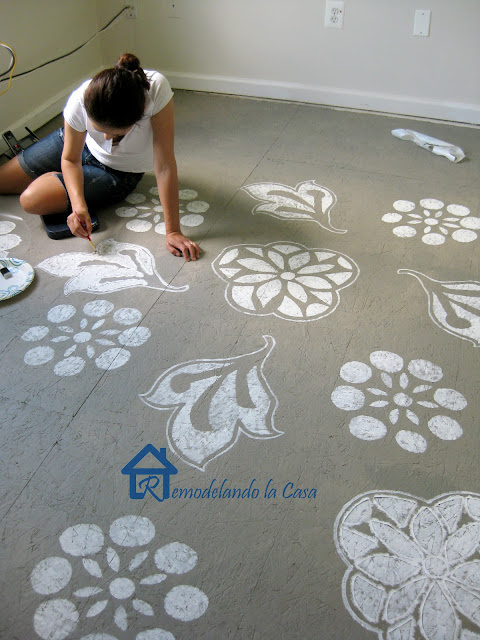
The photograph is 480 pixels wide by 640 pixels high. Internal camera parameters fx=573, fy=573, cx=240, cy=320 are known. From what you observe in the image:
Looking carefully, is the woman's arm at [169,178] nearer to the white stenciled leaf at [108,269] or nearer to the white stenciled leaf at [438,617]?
the white stenciled leaf at [108,269]

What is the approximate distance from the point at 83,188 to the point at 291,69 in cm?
133

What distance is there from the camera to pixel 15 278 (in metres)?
1.64

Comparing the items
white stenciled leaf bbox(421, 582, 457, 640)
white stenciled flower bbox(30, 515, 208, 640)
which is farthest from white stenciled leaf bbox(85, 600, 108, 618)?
white stenciled leaf bbox(421, 582, 457, 640)

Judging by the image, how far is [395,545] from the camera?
1055 millimetres

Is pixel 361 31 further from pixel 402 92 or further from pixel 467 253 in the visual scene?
pixel 467 253

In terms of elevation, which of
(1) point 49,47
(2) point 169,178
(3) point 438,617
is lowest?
(3) point 438,617

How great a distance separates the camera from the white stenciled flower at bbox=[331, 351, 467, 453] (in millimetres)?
1245

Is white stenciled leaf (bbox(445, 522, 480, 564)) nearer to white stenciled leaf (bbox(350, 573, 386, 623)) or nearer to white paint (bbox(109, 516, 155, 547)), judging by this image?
white stenciled leaf (bbox(350, 573, 386, 623))

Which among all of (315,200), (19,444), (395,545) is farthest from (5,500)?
(315,200)

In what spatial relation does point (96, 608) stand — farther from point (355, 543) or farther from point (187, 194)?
point (187, 194)

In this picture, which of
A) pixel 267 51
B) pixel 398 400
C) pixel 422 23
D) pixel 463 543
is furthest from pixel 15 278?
pixel 422 23

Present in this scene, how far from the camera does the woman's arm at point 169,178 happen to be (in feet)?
5.45

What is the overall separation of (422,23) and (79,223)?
1.65m

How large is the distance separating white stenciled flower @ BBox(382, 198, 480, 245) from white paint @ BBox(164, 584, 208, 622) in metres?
1.27
